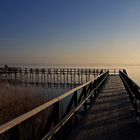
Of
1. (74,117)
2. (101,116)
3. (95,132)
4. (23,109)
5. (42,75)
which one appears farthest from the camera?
(42,75)

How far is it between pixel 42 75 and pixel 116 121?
1851 inches

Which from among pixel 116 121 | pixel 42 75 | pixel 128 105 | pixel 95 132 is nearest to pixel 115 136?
pixel 95 132

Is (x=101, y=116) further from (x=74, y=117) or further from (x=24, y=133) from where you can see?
(x=24, y=133)

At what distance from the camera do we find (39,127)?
1005cm

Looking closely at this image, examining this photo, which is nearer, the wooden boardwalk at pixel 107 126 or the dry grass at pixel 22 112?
the wooden boardwalk at pixel 107 126

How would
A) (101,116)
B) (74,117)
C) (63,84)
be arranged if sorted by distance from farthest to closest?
(63,84)
(101,116)
(74,117)

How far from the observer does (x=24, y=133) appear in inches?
323

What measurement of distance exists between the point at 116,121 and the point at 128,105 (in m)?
3.80

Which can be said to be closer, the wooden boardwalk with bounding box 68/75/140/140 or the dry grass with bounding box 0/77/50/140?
the wooden boardwalk with bounding box 68/75/140/140

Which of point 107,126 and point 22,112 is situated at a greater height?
point 107,126

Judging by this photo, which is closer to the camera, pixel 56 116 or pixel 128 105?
pixel 56 116

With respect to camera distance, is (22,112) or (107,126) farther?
(22,112)

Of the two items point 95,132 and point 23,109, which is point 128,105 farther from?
point 95,132

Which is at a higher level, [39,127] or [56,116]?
[56,116]
